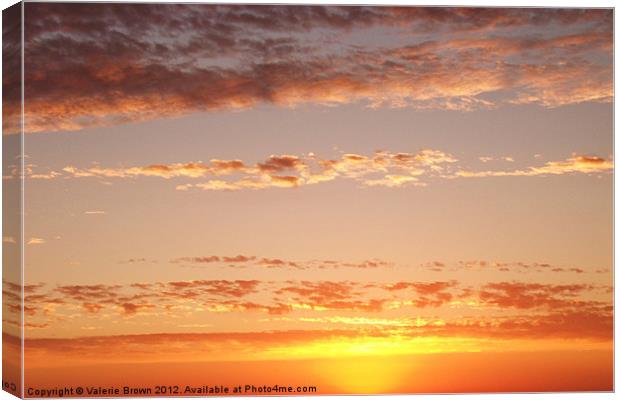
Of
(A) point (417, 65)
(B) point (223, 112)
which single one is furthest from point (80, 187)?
(A) point (417, 65)

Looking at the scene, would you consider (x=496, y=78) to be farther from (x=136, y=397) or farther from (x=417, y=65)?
(x=136, y=397)

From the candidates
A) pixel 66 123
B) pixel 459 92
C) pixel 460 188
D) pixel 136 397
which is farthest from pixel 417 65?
pixel 136 397

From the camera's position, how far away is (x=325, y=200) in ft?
24.7

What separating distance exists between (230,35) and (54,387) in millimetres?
2536

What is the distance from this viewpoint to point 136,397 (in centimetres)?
736

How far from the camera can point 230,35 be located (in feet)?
24.3

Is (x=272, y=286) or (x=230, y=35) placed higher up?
(x=230, y=35)

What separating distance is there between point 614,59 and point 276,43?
2.25 m

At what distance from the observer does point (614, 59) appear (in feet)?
24.8

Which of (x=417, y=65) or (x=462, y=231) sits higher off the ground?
(x=417, y=65)

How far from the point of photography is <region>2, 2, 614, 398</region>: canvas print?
24.1 feet

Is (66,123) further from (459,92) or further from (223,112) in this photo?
(459,92)

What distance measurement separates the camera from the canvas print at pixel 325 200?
7340mm

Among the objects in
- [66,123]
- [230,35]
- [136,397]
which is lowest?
[136,397]
